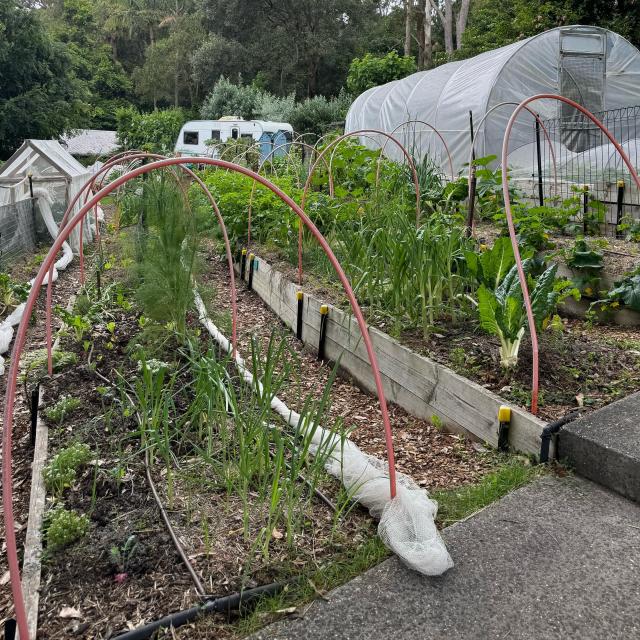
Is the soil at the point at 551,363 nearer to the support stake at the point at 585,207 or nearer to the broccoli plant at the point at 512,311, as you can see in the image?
the broccoli plant at the point at 512,311

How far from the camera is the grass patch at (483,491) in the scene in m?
2.23

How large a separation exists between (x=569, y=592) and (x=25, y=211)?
721cm

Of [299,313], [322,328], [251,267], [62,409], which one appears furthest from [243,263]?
[62,409]

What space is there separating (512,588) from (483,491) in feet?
1.88

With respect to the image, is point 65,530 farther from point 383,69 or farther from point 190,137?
point 383,69

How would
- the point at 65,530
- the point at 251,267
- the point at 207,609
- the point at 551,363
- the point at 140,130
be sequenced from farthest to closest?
the point at 140,130 < the point at 251,267 < the point at 551,363 < the point at 65,530 < the point at 207,609

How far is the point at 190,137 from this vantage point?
1914 cm

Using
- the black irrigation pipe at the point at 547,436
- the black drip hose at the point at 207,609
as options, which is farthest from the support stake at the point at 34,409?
the black irrigation pipe at the point at 547,436

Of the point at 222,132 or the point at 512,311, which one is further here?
the point at 222,132

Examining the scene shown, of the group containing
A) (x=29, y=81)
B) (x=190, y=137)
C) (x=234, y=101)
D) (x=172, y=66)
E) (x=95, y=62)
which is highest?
(x=95, y=62)

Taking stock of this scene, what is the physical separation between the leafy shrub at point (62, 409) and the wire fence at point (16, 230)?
3634 millimetres

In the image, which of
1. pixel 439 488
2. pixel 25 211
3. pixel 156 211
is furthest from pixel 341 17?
pixel 439 488

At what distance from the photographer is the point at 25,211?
287 inches

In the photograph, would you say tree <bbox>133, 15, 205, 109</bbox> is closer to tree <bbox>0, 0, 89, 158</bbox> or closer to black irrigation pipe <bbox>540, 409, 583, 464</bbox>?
tree <bbox>0, 0, 89, 158</bbox>
